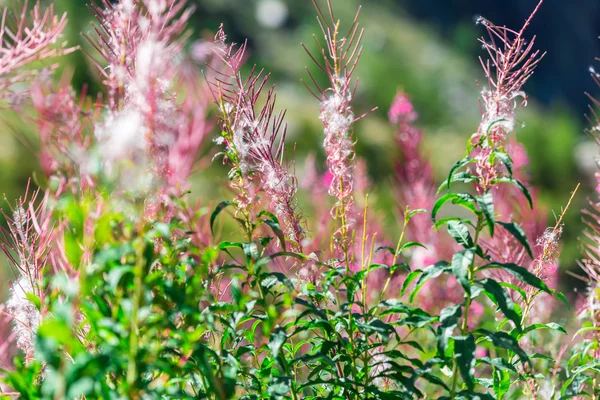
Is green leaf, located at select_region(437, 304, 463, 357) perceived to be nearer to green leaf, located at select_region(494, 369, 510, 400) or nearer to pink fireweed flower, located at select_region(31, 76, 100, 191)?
green leaf, located at select_region(494, 369, 510, 400)

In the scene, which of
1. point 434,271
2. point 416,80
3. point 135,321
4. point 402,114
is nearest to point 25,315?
point 135,321

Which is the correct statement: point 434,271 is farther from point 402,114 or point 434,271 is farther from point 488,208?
point 402,114

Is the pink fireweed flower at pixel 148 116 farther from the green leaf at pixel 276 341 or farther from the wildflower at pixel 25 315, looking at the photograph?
the wildflower at pixel 25 315

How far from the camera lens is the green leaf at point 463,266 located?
3.19ft

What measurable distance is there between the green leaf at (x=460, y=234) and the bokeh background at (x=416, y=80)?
462mm

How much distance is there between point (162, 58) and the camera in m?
0.92

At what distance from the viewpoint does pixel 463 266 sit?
3.23ft

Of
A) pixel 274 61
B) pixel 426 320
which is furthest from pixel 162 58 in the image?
pixel 274 61

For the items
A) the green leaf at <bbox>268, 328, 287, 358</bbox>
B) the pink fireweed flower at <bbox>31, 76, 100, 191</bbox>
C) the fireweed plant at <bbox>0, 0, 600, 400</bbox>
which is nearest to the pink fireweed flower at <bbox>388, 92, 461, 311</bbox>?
the fireweed plant at <bbox>0, 0, 600, 400</bbox>

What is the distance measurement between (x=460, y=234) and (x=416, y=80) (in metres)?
12.0

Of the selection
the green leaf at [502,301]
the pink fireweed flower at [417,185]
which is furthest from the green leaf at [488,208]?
the pink fireweed flower at [417,185]

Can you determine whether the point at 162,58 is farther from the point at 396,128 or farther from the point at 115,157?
the point at 396,128

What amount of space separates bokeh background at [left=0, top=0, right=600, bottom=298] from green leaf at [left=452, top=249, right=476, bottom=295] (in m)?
0.54

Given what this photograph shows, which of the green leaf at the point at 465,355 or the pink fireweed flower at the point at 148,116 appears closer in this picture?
the pink fireweed flower at the point at 148,116
